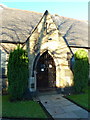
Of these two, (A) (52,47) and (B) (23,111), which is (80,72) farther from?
(B) (23,111)

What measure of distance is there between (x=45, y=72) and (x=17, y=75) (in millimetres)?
4899

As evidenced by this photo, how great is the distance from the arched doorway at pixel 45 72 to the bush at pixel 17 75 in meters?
4.01

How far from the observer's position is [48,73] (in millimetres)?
12797

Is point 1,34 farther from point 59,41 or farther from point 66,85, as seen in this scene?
point 66,85

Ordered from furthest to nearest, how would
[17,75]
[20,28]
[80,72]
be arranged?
[20,28], [80,72], [17,75]

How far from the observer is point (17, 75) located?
8.38m

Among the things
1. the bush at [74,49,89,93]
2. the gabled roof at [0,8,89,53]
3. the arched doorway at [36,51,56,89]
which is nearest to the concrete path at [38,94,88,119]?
the bush at [74,49,89,93]

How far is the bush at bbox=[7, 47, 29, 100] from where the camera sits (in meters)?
8.30

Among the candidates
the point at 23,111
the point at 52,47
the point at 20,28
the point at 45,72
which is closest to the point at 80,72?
the point at 52,47

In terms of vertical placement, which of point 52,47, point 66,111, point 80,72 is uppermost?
point 52,47

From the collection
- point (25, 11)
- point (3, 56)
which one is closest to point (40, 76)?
point (3, 56)

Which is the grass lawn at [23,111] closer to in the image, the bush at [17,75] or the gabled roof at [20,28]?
the bush at [17,75]

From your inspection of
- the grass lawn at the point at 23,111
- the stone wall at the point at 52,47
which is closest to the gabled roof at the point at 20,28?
the stone wall at the point at 52,47

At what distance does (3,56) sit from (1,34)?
7.16 feet
